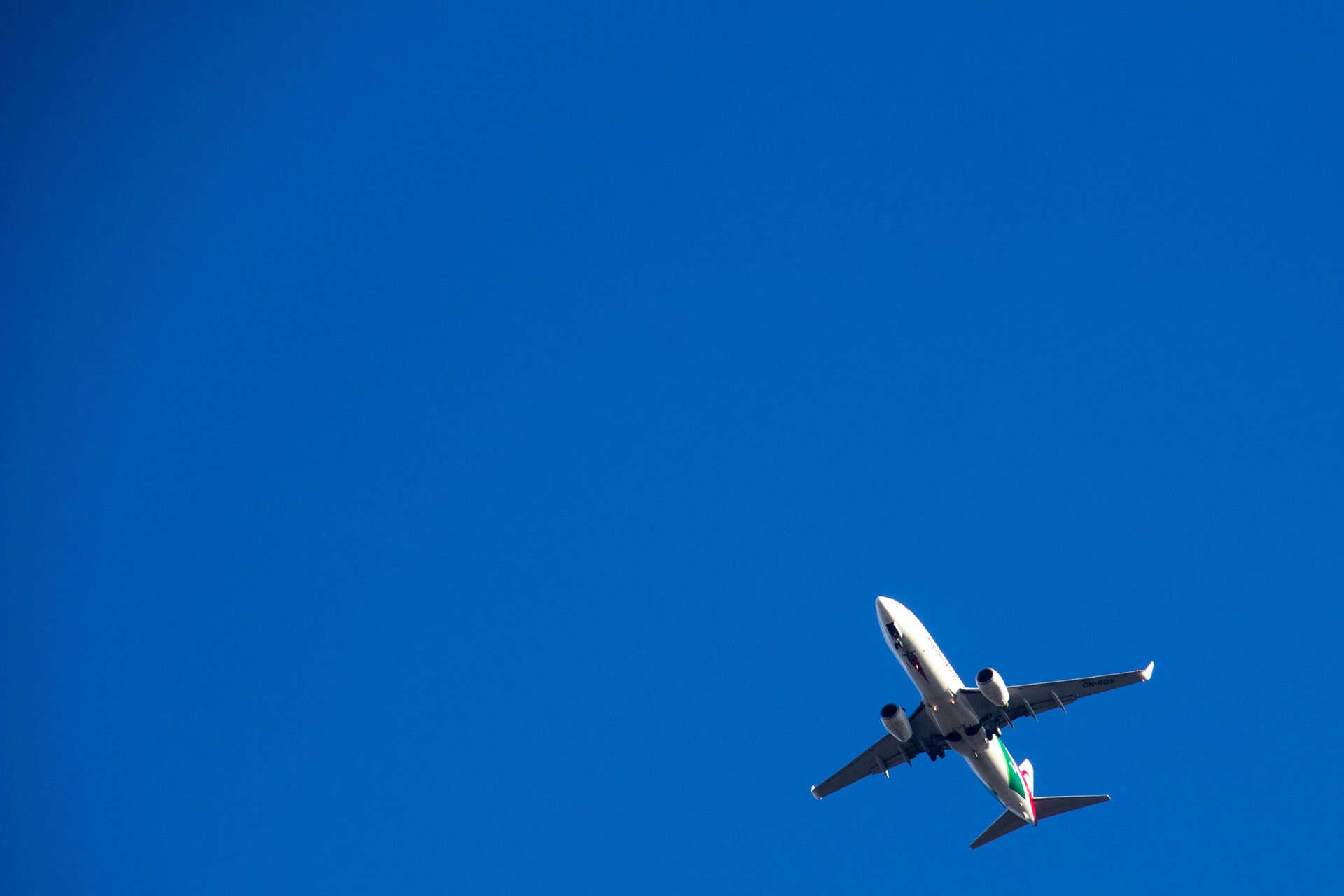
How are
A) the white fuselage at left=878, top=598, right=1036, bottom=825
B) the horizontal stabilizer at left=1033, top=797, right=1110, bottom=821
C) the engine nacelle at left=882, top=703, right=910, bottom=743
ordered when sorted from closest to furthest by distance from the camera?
the white fuselage at left=878, top=598, right=1036, bottom=825 < the engine nacelle at left=882, top=703, right=910, bottom=743 < the horizontal stabilizer at left=1033, top=797, right=1110, bottom=821

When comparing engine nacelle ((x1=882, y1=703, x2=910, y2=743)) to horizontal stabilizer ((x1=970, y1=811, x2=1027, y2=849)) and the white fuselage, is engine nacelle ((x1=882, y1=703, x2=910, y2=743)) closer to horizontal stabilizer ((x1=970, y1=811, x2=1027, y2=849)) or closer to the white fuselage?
the white fuselage

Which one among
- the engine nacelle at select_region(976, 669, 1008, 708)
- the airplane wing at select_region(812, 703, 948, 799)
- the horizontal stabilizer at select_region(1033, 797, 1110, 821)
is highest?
the airplane wing at select_region(812, 703, 948, 799)

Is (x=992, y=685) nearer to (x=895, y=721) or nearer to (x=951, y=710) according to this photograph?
(x=951, y=710)

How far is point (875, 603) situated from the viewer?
5897 centimetres

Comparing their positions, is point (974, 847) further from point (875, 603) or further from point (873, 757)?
point (875, 603)

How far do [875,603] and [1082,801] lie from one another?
48.4ft

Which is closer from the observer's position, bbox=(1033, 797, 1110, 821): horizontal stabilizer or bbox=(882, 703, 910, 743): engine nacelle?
bbox=(882, 703, 910, 743): engine nacelle

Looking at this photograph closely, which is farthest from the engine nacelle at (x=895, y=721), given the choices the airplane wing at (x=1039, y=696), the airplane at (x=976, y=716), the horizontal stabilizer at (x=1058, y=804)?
the horizontal stabilizer at (x=1058, y=804)

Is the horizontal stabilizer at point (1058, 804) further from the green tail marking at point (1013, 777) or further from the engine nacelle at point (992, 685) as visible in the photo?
the engine nacelle at point (992, 685)

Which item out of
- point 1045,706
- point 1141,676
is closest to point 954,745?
point 1045,706

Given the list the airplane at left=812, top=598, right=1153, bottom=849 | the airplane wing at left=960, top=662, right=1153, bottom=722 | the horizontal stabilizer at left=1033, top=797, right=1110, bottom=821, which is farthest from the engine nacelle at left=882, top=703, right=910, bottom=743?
the horizontal stabilizer at left=1033, top=797, right=1110, bottom=821

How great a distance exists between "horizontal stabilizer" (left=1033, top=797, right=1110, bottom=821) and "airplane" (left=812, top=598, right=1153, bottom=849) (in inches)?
1.3

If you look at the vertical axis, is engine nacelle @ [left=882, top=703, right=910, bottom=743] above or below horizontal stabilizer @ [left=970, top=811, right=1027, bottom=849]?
above

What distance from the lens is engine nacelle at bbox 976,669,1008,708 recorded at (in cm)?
5841
